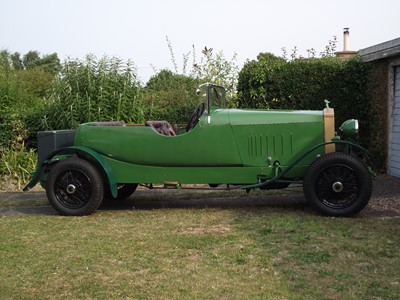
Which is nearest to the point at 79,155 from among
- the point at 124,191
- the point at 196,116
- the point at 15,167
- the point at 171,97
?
the point at 124,191

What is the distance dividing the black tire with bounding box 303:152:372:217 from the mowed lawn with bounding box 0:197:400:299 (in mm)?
160

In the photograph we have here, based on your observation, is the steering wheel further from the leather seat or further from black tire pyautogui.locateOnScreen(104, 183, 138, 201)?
black tire pyautogui.locateOnScreen(104, 183, 138, 201)

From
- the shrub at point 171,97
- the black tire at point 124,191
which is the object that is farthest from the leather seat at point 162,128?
the shrub at point 171,97

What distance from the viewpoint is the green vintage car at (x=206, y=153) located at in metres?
6.88

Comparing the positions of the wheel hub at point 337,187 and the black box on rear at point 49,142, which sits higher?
the black box on rear at point 49,142

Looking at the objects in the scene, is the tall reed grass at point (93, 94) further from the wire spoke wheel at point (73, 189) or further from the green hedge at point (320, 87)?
the wire spoke wheel at point (73, 189)

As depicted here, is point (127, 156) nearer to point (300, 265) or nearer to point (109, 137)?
point (109, 137)

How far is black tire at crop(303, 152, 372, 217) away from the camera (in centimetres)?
645

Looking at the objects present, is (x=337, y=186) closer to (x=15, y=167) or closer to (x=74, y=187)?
(x=74, y=187)

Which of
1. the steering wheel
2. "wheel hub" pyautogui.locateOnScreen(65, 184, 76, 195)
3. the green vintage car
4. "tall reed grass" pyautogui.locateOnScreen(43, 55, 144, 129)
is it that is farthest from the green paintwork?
"tall reed grass" pyautogui.locateOnScreen(43, 55, 144, 129)

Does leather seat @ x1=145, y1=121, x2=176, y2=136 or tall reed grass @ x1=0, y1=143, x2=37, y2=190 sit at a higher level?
leather seat @ x1=145, y1=121, x2=176, y2=136

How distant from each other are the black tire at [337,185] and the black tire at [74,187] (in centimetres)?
260

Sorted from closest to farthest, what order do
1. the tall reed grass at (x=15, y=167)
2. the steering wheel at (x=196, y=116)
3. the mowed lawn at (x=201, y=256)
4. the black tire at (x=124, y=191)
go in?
the mowed lawn at (x=201, y=256) < the steering wheel at (x=196, y=116) < the black tire at (x=124, y=191) < the tall reed grass at (x=15, y=167)

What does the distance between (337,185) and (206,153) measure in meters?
1.63
